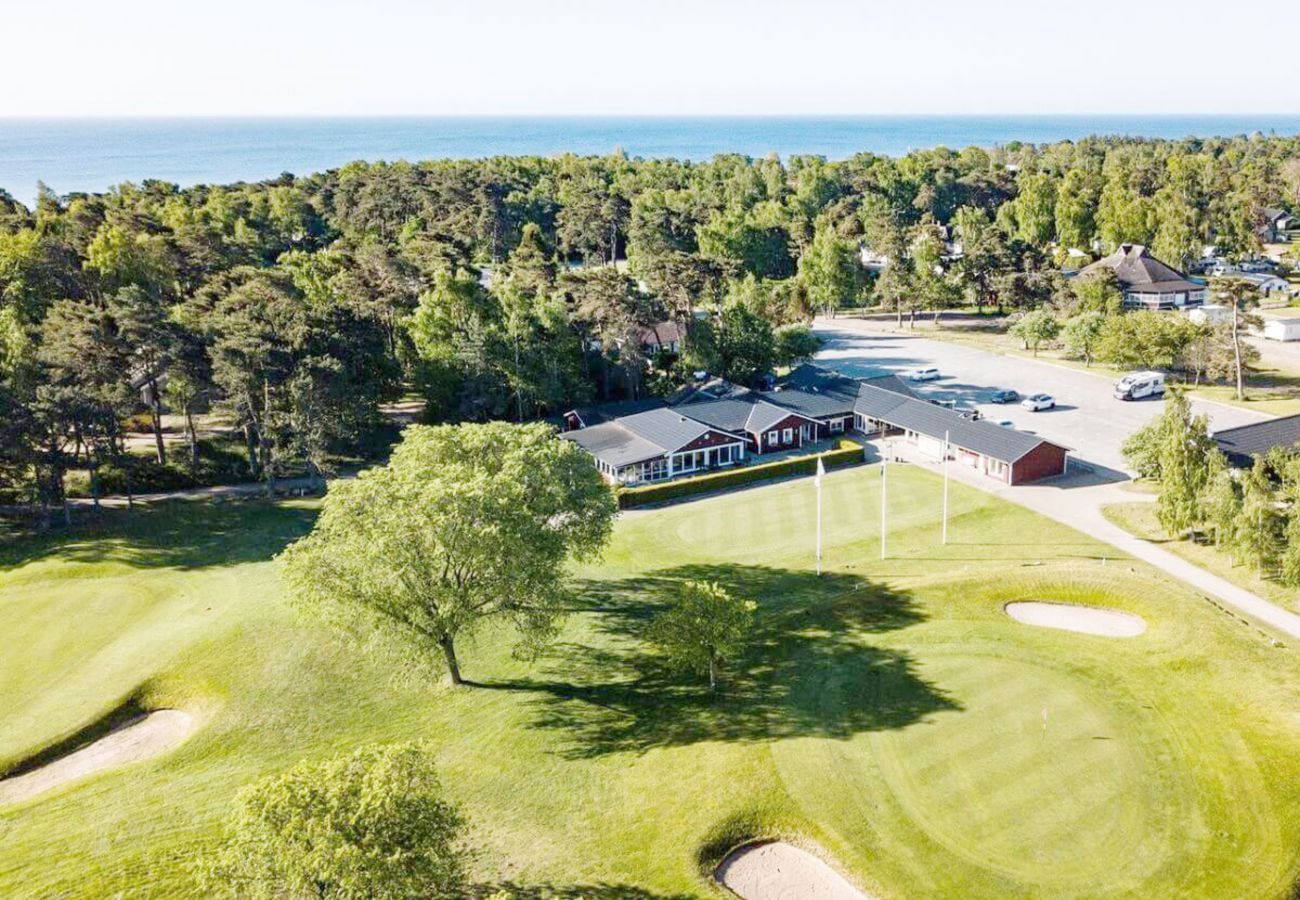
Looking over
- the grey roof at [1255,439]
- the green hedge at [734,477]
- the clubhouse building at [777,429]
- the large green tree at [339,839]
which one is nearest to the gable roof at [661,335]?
the clubhouse building at [777,429]

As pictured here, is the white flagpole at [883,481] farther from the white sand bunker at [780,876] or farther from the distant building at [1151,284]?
the distant building at [1151,284]

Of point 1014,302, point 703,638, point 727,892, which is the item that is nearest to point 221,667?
point 703,638

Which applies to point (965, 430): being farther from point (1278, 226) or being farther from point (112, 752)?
point (1278, 226)

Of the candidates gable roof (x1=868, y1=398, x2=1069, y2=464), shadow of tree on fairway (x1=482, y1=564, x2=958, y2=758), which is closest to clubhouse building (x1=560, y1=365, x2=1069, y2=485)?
gable roof (x1=868, y1=398, x2=1069, y2=464)

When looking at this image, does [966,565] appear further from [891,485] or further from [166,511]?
[166,511]

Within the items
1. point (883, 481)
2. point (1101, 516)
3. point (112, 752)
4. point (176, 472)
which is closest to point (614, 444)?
point (883, 481)

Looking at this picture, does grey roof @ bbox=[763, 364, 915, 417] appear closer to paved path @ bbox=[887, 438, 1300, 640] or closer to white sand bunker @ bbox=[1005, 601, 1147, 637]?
paved path @ bbox=[887, 438, 1300, 640]
